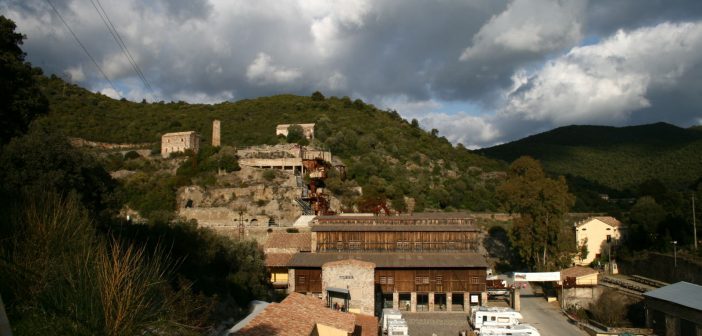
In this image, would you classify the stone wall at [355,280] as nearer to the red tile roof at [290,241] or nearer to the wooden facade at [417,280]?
the wooden facade at [417,280]

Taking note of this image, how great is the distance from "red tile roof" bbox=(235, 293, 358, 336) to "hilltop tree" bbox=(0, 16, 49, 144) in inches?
565

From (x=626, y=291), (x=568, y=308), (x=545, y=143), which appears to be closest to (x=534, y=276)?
(x=568, y=308)

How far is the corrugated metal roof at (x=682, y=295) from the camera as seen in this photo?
2689 centimetres

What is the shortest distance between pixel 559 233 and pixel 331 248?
1762cm

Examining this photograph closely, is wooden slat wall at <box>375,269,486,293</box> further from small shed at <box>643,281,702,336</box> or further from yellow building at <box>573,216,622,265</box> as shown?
yellow building at <box>573,216,622,265</box>

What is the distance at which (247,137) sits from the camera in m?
78.8

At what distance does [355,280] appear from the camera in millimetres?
32688

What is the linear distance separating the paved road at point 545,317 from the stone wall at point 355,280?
9.21m

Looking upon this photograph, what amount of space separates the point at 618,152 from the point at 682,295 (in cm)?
8567

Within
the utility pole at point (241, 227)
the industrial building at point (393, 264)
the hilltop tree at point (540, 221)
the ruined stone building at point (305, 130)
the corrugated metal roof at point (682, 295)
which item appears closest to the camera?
the corrugated metal roof at point (682, 295)

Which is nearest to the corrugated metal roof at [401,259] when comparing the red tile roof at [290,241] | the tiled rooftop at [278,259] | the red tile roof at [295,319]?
the tiled rooftop at [278,259]

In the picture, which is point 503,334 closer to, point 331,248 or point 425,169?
point 331,248

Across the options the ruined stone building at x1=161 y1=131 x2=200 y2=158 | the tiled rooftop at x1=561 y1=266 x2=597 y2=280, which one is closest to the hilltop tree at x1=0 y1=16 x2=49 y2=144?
the tiled rooftop at x1=561 y1=266 x2=597 y2=280

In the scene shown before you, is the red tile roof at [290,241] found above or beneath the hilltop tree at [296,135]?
beneath
